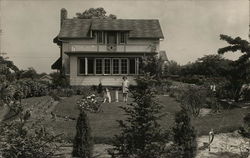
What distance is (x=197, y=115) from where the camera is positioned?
2362 cm

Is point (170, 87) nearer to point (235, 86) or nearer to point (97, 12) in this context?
point (235, 86)

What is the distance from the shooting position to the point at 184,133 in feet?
44.1

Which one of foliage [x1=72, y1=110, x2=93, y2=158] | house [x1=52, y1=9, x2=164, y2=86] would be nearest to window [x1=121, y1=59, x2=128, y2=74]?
house [x1=52, y1=9, x2=164, y2=86]

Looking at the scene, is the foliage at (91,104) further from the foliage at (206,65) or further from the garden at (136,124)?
the foliage at (206,65)

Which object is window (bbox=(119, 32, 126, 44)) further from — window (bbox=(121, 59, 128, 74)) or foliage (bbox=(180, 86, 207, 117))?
foliage (bbox=(180, 86, 207, 117))

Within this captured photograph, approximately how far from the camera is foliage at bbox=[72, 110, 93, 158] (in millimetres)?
13289

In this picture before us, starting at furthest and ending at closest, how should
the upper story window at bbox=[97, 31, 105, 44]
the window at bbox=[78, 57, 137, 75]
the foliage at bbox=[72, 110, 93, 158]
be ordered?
the upper story window at bbox=[97, 31, 105, 44], the window at bbox=[78, 57, 137, 75], the foliage at bbox=[72, 110, 93, 158]

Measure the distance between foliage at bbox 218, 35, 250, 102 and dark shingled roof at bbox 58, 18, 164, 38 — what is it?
1083cm

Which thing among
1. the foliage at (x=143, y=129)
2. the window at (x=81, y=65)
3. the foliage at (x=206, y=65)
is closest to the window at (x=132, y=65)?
the window at (x=81, y=65)

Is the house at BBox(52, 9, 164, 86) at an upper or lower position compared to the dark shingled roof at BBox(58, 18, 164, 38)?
lower

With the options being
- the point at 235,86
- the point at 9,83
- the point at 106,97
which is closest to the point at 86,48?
the point at 106,97

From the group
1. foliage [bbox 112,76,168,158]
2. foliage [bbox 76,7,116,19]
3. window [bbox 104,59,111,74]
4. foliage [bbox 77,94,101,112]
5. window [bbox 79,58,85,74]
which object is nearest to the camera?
foliage [bbox 112,76,168,158]

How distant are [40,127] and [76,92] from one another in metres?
23.1

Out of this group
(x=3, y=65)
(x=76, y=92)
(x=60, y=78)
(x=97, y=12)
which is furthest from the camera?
(x=97, y=12)
